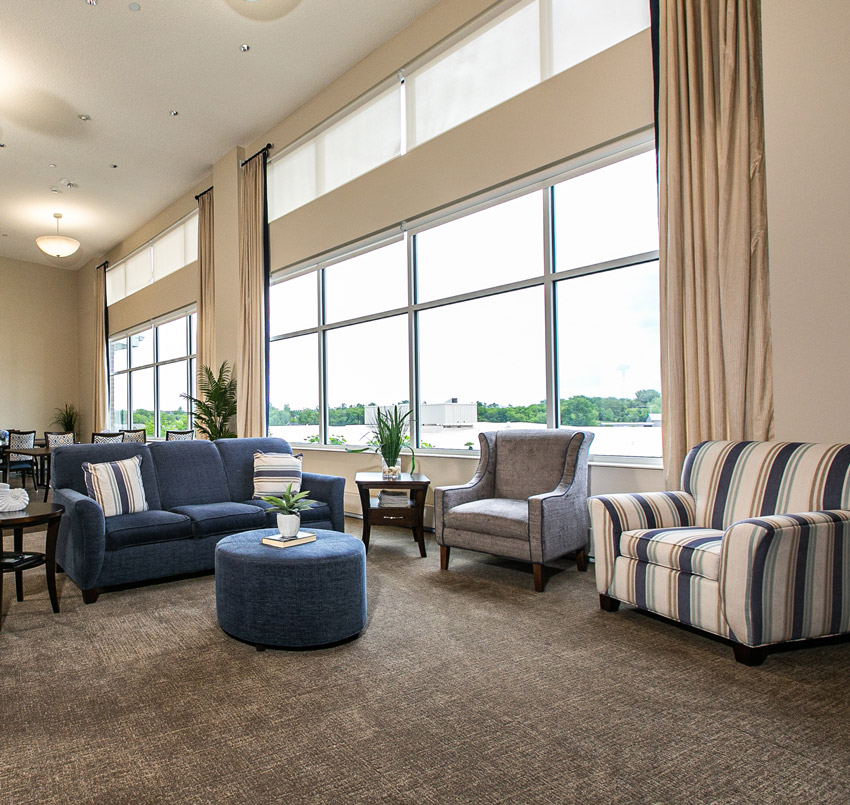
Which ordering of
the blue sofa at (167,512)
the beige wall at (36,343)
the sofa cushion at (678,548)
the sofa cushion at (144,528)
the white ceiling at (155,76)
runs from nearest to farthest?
the sofa cushion at (678,548)
the blue sofa at (167,512)
the sofa cushion at (144,528)
the white ceiling at (155,76)
the beige wall at (36,343)

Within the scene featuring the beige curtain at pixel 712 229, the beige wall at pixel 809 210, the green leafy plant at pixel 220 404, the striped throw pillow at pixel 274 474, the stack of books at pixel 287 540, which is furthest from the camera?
the green leafy plant at pixel 220 404

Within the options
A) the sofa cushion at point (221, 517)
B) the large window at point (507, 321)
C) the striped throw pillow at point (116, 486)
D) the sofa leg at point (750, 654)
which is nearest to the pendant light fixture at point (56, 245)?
the large window at point (507, 321)

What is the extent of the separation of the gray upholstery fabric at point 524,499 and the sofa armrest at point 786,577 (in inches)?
48.2

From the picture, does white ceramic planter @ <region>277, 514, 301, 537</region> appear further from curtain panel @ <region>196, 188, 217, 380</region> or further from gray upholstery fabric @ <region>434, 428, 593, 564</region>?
curtain panel @ <region>196, 188, 217, 380</region>

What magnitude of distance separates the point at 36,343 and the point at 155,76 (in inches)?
362

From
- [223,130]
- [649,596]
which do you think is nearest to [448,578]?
[649,596]

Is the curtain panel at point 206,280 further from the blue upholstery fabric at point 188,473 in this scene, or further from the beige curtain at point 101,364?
the beige curtain at point 101,364

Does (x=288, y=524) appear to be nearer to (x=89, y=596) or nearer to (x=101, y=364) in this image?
(x=89, y=596)

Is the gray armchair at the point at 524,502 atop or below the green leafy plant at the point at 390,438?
below

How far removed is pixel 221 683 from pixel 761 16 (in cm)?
429

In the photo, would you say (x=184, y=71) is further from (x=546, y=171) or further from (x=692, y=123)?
(x=692, y=123)

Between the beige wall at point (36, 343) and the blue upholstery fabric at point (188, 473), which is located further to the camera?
the beige wall at point (36, 343)

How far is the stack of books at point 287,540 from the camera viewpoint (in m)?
2.97

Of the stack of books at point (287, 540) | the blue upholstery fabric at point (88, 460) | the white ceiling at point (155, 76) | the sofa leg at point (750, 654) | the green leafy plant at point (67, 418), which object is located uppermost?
the white ceiling at point (155, 76)
